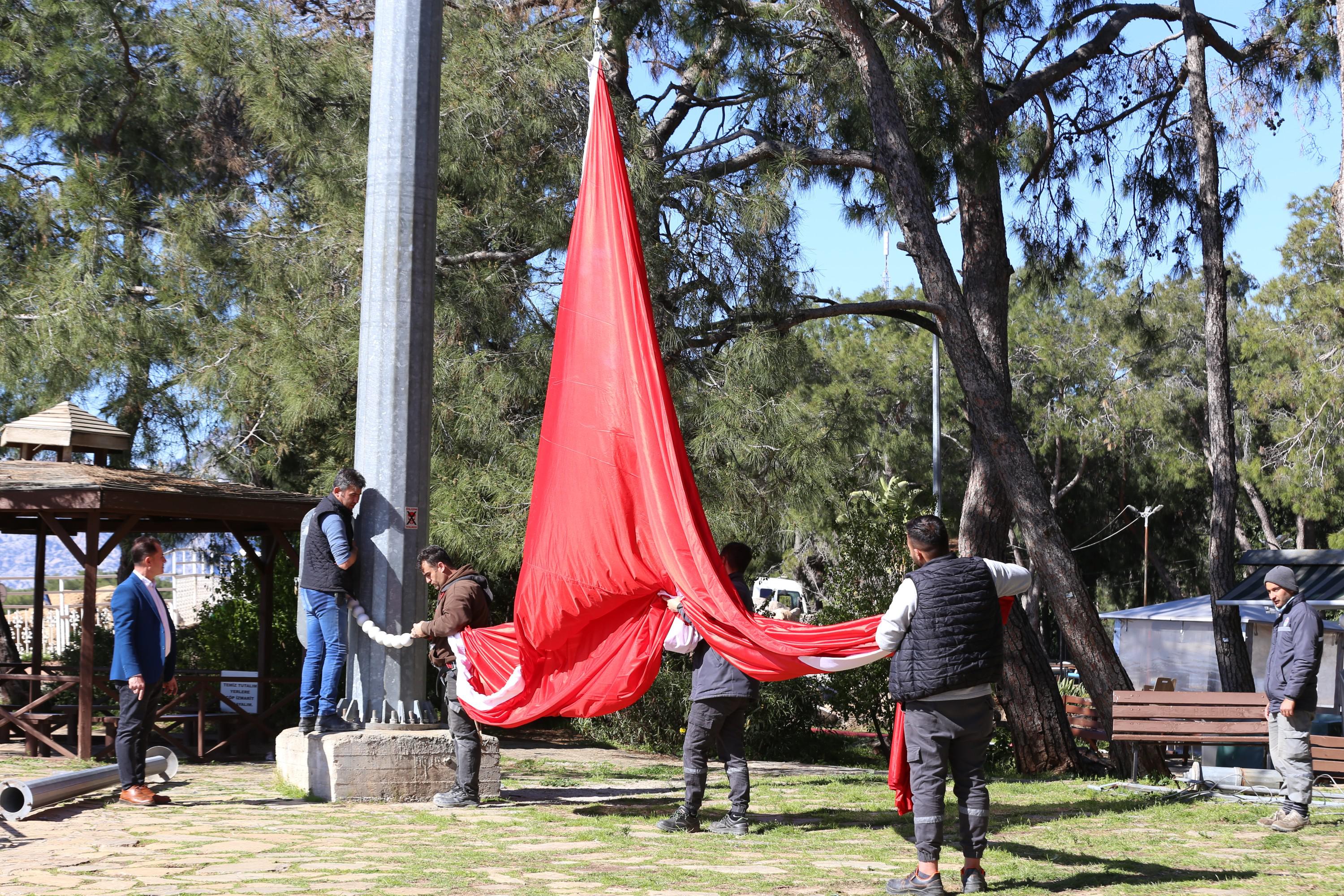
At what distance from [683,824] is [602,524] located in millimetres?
1683

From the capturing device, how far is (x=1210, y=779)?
9945 millimetres

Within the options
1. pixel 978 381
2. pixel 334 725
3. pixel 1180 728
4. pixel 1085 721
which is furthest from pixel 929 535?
pixel 1085 721

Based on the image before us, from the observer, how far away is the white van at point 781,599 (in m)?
10.4

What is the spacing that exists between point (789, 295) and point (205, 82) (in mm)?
6690

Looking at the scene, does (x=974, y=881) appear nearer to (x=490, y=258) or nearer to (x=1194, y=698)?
(x=1194, y=698)

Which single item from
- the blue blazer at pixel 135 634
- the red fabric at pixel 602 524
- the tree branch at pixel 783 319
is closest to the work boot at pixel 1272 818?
the red fabric at pixel 602 524

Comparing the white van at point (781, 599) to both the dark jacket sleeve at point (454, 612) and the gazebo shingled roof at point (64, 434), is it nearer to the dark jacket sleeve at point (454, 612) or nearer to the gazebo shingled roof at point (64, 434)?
the dark jacket sleeve at point (454, 612)

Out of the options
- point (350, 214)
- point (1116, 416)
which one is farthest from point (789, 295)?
point (1116, 416)

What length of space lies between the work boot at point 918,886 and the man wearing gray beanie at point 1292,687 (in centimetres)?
352

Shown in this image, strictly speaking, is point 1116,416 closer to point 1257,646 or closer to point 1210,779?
point 1257,646

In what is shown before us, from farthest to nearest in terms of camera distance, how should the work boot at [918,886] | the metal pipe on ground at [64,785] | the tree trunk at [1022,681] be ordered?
the tree trunk at [1022,681] < the metal pipe on ground at [64,785] < the work boot at [918,886]

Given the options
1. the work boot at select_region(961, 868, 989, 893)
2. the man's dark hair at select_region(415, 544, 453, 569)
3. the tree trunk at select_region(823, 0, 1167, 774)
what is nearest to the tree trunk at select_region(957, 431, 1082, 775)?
the tree trunk at select_region(823, 0, 1167, 774)

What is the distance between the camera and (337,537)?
804cm

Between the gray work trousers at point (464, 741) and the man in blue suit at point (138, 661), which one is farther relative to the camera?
the gray work trousers at point (464, 741)
